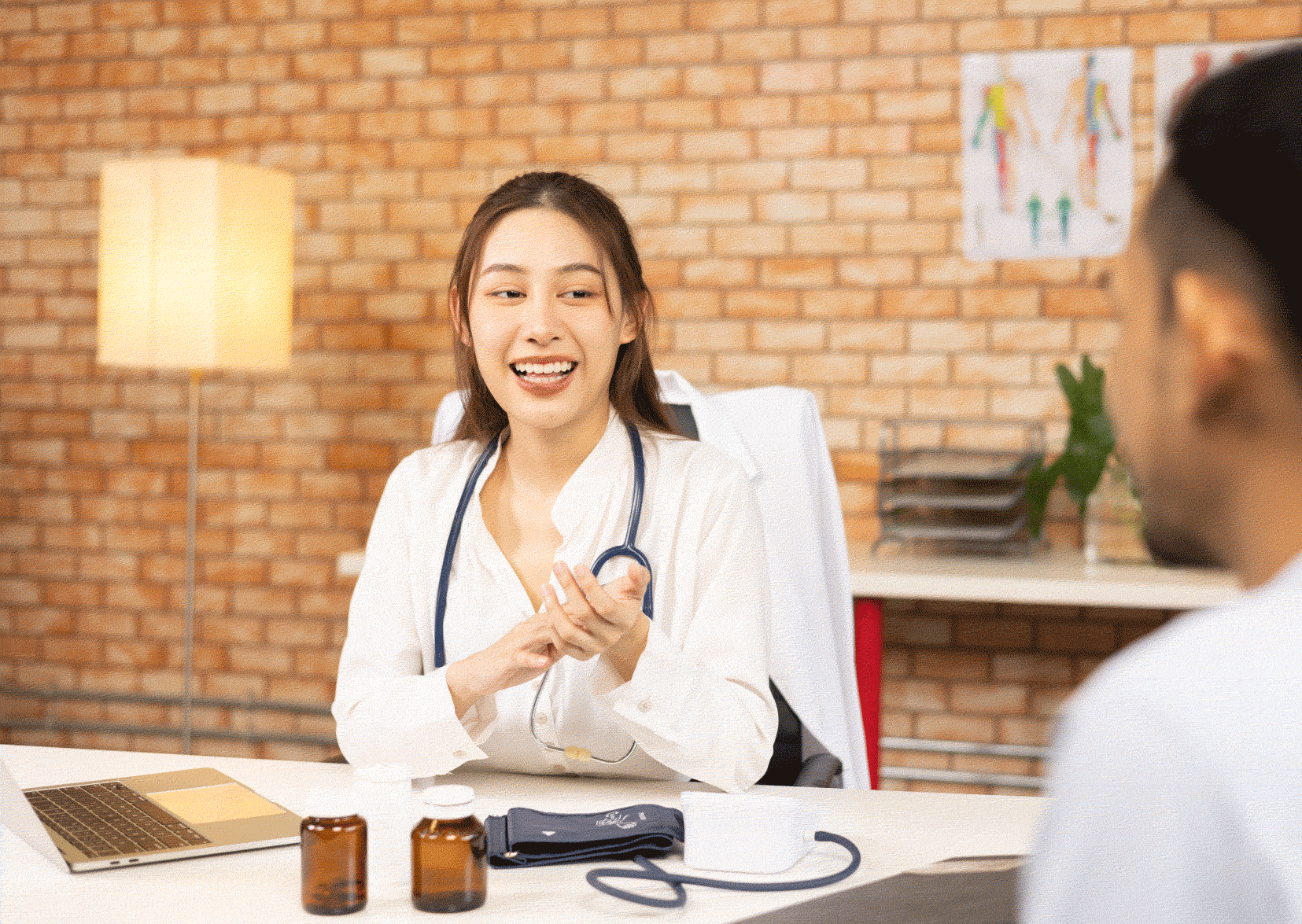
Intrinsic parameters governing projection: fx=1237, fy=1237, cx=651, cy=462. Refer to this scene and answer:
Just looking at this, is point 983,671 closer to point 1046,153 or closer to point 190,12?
point 1046,153

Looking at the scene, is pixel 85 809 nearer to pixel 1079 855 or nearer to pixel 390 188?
pixel 1079 855

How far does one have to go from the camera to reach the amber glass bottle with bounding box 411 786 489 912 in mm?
1003

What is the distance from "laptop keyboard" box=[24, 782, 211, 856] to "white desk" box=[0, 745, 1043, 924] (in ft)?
0.11

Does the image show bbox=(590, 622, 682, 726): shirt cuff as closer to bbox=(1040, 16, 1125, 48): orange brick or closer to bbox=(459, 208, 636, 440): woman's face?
bbox=(459, 208, 636, 440): woman's face

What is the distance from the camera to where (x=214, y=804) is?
1.28 m

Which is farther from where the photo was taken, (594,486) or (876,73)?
(876,73)

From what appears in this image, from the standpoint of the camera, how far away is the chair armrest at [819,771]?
1.52 meters

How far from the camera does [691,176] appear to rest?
10.6 ft

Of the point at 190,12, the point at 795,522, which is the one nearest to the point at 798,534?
the point at 795,522

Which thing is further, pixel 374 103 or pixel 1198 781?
pixel 374 103

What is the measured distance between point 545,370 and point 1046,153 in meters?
1.90

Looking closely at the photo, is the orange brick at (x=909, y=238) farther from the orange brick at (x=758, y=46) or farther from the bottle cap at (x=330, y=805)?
the bottle cap at (x=330, y=805)

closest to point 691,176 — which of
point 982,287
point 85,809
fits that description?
point 982,287

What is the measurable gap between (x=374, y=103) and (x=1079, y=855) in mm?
3310
